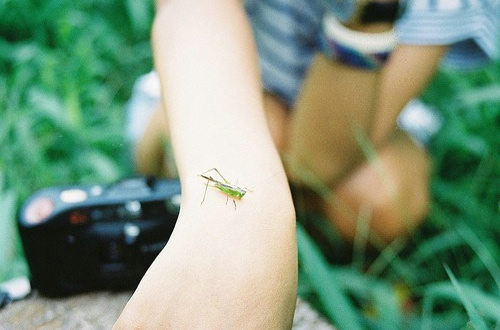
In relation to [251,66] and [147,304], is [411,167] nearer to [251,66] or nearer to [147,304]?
[251,66]

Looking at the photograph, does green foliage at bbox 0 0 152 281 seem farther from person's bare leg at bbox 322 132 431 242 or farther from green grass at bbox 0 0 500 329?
person's bare leg at bbox 322 132 431 242

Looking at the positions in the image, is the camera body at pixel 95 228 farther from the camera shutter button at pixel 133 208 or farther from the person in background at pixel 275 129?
the person in background at pixel 275 129

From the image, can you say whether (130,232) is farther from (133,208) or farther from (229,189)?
(229,189)

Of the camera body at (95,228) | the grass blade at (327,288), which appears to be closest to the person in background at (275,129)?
the camera body at (95,228)

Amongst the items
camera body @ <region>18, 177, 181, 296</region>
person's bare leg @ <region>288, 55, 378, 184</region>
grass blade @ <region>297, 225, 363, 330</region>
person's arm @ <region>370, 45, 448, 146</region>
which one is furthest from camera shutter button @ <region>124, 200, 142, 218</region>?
person's arm @ <region>370, 45, 448, 146</region>

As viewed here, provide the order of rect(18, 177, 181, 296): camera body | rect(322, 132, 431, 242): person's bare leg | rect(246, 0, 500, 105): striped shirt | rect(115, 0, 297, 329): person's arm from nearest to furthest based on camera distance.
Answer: rect(115, 0, 297, 329): person's arm
rect(18, 177, 181, 296): camera body
rect(246, 0, 500, 105): striped shirt
rect(322, 132, 431, 242): person's bare leg
